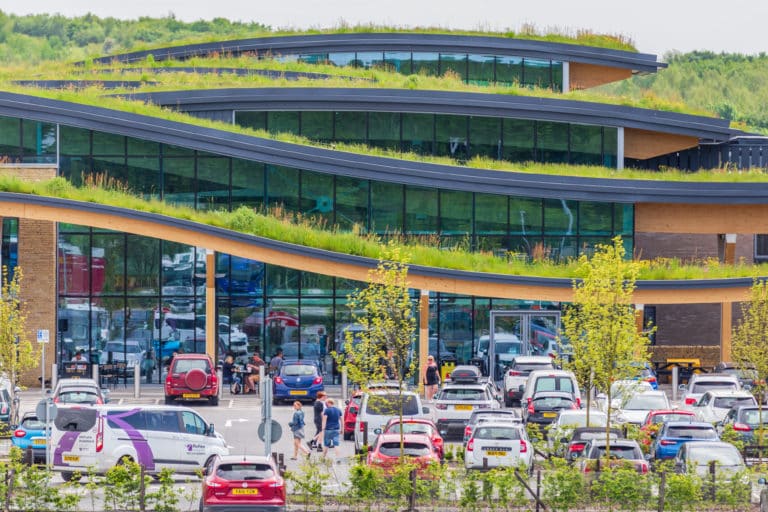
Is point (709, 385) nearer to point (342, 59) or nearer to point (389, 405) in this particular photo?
point (389, 405)

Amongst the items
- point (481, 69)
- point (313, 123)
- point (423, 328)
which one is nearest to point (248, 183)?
point (313, 123)

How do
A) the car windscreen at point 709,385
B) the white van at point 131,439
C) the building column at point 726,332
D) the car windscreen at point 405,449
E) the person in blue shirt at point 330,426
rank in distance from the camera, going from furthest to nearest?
the building column at point 726,332 → the car windscreen at point 709,385 → the person in blue shirt at point 330,426 → the white van at point 131,439 → the car windscreen at point 405,449

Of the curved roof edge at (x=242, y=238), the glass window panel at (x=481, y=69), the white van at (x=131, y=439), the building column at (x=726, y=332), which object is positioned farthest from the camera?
the glass window panel at (x=481, y=69)

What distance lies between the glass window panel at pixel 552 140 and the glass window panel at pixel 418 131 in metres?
4.21

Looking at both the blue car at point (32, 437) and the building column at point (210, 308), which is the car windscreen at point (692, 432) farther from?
the building column at point (210, 308)

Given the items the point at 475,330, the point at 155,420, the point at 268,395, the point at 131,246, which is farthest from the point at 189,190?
→ the point at 268,395

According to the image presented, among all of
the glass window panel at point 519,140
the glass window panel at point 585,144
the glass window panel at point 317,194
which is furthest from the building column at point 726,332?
the glass window panel at point 317,194

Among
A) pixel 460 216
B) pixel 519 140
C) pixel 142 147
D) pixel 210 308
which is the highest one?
pixel 519 140

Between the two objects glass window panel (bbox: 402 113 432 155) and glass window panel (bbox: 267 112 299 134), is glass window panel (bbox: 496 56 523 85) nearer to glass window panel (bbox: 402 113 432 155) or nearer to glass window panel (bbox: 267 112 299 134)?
glass window panel (bbox: 402 113 432 155)

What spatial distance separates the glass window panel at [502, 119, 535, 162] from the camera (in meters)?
59.2

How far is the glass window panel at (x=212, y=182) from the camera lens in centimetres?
5347

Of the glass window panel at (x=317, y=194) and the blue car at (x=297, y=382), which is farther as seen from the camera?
the glass window panel at (x=317, y=194)

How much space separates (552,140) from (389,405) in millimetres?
27287

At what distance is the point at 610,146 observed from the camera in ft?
196
